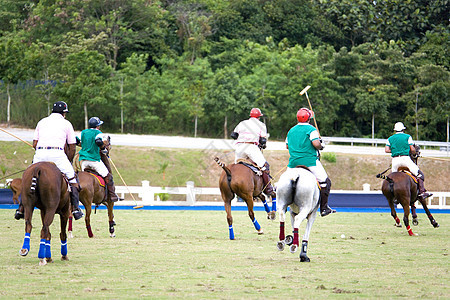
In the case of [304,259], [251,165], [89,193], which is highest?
[251,165]

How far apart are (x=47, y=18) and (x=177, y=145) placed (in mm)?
17987

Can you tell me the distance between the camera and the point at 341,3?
52.8 meters

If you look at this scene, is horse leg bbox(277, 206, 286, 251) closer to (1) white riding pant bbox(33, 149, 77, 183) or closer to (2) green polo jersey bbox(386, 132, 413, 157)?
(1) white riding pant bbox(33, 149, 77, 183)

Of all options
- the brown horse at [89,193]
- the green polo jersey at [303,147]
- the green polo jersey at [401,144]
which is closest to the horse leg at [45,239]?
the green polo jersey at [303,147]

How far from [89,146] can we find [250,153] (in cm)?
360

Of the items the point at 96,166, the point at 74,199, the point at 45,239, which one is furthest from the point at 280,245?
the point at 96,166

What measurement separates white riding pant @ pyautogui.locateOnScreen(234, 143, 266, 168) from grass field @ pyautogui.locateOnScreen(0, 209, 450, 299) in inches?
63.2

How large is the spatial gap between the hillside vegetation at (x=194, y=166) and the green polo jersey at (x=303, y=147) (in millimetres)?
21588

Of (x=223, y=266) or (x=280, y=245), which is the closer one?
(x=223, y=266)

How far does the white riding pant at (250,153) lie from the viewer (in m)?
16.2

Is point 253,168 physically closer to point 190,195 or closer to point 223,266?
point 223,266

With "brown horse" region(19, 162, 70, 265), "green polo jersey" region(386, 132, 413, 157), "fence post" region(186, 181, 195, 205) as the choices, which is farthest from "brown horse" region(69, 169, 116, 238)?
"fence post" region(186, 181, 195, 205)

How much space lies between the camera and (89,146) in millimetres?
14922

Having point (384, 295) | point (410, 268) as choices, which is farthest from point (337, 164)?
point (384, 295)
